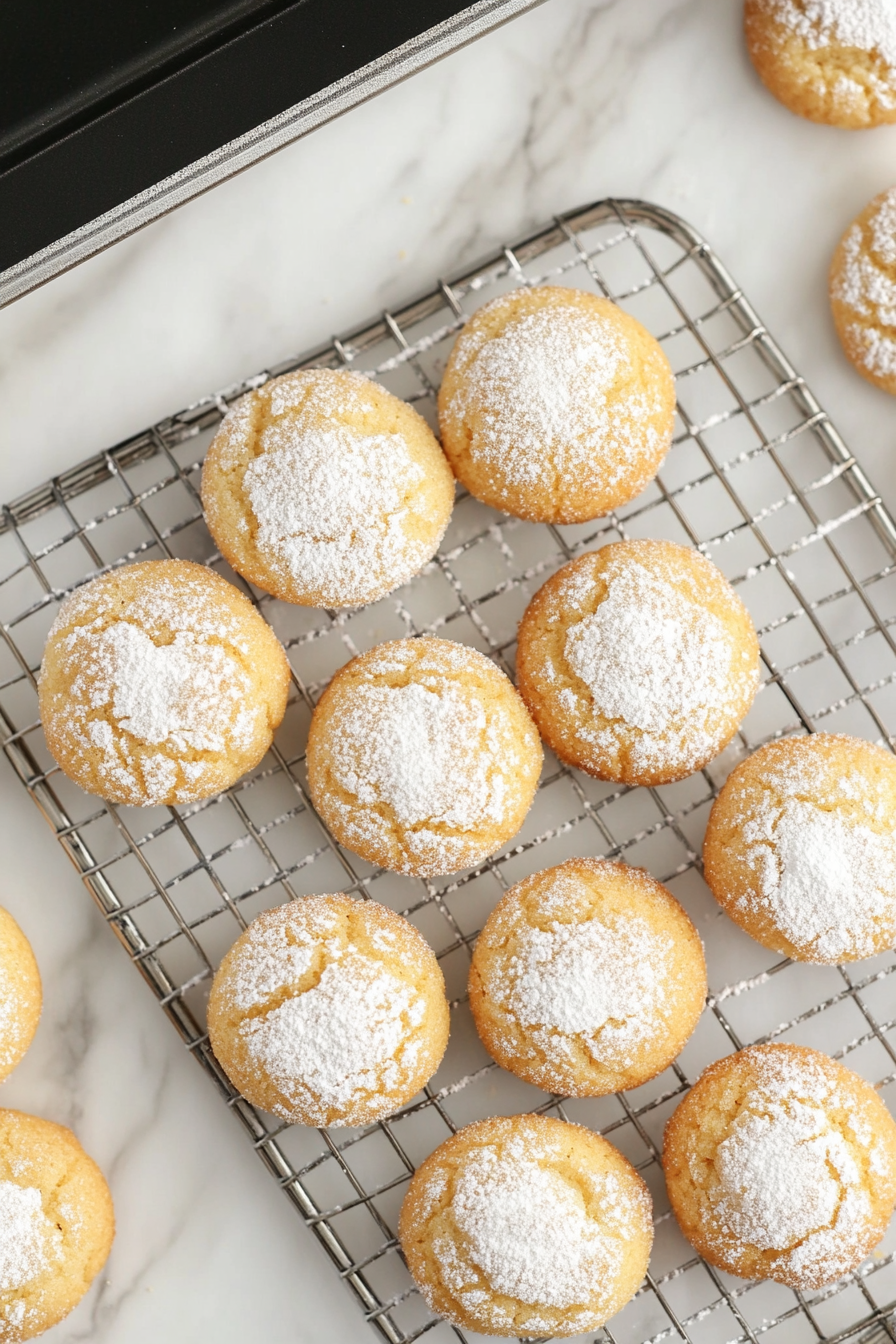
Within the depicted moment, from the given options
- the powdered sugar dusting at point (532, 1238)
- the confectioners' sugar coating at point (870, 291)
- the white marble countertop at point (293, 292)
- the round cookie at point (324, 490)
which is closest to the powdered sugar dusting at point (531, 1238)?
the powdered sugar dusting at point (532, 1238)

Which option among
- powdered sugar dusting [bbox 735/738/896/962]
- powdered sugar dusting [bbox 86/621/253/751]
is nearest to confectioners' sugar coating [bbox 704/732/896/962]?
powdered sugar dusting [bbox 735/738/896/962]

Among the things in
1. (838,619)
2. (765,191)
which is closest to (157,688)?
(838,619)

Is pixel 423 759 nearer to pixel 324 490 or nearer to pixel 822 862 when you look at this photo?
pixel 324 490

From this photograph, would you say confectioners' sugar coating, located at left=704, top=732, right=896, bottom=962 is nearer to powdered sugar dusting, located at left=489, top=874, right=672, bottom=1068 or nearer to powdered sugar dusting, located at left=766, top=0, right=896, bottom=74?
powdered sugar dusting, located at left=489, top=874, right=672, bottom=1068

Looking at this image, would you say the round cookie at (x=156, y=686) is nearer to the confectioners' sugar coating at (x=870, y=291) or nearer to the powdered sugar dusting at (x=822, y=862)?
the powdered sugar dusting at (x=822, y=862)

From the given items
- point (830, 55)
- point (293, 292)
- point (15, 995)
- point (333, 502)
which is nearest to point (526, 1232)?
point (15, 995)
